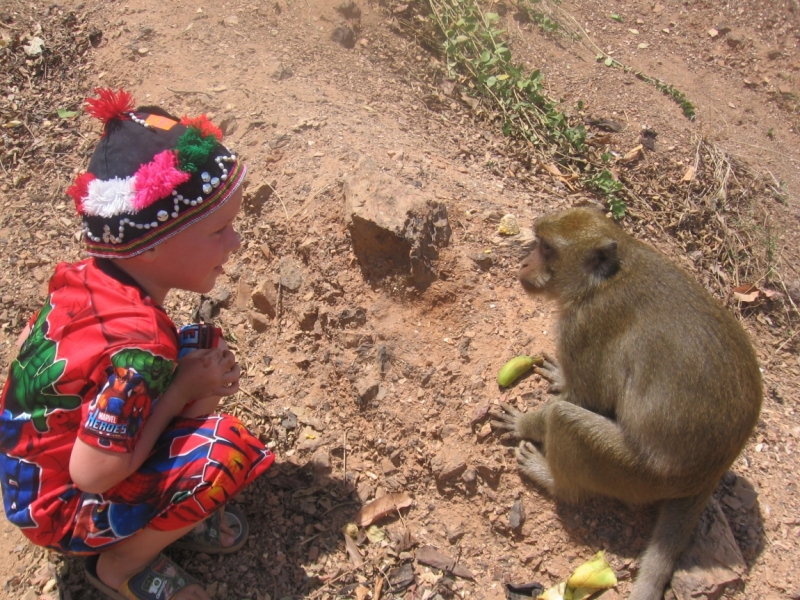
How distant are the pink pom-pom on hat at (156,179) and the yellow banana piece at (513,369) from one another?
7.52 feet

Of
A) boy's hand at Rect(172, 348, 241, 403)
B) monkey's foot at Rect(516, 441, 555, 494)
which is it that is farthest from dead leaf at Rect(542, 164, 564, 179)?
boy's hand at Rect(172, 348, 241, 403)

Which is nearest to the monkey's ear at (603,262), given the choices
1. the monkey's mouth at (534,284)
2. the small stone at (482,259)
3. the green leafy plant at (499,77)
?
the monkey's mouth at (534,284)

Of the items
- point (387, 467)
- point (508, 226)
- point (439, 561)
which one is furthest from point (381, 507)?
point (508, 226)

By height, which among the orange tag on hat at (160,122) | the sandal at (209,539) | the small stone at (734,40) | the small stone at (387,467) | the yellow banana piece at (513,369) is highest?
the small stone at (734,40)

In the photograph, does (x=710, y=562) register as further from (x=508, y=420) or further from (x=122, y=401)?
(x=122, y=401)

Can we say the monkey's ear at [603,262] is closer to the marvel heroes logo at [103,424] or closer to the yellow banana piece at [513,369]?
the yellow banana piece at [513,369]

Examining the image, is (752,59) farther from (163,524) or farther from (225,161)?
(163,524)

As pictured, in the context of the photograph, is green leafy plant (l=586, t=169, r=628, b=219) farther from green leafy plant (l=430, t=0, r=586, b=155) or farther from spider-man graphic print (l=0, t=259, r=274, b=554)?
spider-man graphic print (l=0, t=259, r=274, b=554)

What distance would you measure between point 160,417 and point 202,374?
25 centimetres

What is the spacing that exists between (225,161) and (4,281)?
Result: 9.87 ft

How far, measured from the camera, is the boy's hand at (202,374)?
9.14 feet

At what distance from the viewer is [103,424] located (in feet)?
7.76

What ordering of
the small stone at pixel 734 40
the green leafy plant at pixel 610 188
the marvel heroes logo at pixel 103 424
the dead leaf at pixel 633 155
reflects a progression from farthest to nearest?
the small stone at pixel 734 40 < the dead leaf at pixel 633 155 < the green leafy plant at pixel 610 188 < the marvel heroes logo at pixel 103 424

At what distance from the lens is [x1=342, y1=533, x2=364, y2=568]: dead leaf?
346cm
